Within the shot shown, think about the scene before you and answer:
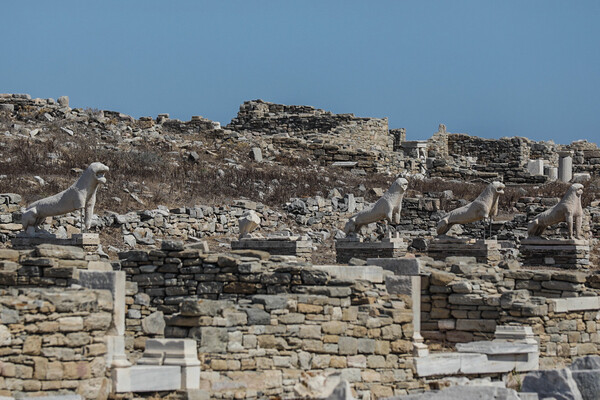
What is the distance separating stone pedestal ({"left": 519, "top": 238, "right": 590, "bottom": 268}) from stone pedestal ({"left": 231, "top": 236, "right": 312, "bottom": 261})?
511 centimetres

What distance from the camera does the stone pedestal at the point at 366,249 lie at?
782 inches

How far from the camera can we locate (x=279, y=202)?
2631cm

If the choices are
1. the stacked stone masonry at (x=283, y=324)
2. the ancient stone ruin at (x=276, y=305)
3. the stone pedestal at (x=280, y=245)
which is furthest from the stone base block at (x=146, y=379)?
the stone pedestal at (x=280, y=245)

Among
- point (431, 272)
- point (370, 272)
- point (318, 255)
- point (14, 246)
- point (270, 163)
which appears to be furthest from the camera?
point (270, 163)

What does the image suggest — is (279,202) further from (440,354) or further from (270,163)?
(440,354)

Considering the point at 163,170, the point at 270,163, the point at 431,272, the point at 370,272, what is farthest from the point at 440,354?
the point at 270,163

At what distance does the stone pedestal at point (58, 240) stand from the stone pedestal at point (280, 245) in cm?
280

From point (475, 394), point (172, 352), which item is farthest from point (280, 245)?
point (475, 394)

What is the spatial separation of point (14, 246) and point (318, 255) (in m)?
6.19

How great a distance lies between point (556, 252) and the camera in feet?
70.1

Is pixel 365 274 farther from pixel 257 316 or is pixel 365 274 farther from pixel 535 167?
pixel 535 167

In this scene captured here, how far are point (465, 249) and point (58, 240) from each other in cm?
776

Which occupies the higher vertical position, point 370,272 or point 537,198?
point 537,198

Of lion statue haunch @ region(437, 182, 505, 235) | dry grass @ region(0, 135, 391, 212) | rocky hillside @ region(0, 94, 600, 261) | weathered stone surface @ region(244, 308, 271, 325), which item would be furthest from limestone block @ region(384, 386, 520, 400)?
dry grass @ region(0, 135, 391, 212)
